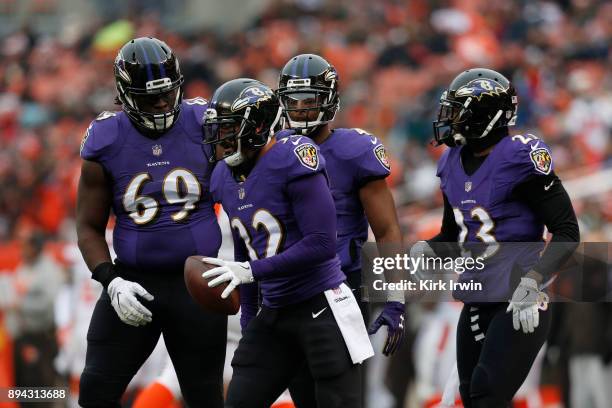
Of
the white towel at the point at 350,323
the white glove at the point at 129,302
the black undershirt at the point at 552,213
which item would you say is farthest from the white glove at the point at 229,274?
the black undershirt at the point at 552,213

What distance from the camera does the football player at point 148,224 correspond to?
5484mm

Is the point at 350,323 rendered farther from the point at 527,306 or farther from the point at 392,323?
the point at 527,306

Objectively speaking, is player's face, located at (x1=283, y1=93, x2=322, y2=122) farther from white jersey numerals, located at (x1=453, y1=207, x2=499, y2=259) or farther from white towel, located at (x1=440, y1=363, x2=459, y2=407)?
white towel, located at (x1=440, y1=363, x2=459, y2=407)

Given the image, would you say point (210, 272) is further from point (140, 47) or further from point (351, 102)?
point (351, 102)

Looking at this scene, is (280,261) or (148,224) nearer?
(280,261)

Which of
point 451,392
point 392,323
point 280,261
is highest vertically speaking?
point 280,261

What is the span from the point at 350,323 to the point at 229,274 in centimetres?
53

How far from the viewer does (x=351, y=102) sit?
13070 mm

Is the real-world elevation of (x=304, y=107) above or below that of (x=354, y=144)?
above

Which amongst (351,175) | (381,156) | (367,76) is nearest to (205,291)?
(351,175)

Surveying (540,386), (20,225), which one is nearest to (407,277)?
(540,386)

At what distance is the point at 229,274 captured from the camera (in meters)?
4.95

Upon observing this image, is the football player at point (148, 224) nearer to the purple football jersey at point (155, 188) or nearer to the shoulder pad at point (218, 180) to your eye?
the purple football jersey at point (155, 188)

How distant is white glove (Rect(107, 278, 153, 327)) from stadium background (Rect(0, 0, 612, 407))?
11.8 ft
